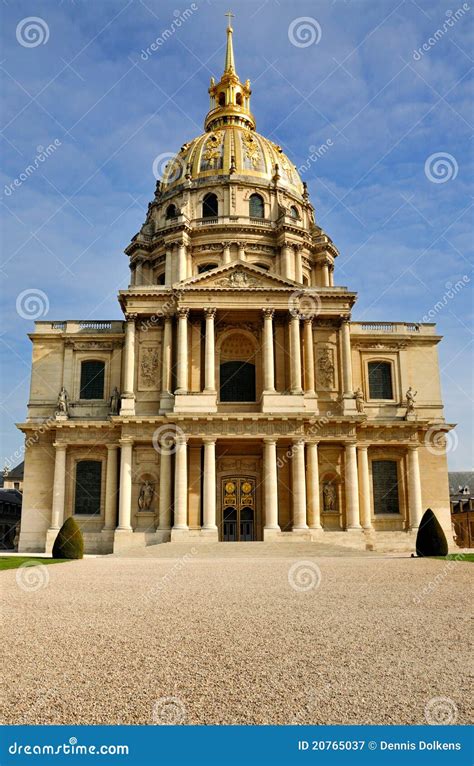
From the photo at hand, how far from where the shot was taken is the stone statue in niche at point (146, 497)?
40094 millimetres

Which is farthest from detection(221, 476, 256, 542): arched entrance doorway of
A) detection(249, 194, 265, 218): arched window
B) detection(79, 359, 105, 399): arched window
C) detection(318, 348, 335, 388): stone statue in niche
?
detection(249, 194, 265, 218): arched window

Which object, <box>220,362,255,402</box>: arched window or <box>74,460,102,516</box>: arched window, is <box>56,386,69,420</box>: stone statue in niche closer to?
<box>74,460,102,516</box>: arched window

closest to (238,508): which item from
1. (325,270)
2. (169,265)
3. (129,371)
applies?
(129,371)

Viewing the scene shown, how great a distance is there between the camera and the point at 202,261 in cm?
5247

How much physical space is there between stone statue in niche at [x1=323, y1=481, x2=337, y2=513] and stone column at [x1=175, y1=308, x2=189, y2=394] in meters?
10.5

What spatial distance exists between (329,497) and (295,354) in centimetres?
904

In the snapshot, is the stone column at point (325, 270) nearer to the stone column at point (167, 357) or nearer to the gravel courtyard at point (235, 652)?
the stone column at point (167, 357)

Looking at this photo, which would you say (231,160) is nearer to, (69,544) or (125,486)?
(125,486)

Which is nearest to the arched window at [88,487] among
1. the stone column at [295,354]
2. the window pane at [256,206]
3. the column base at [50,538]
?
the column base at [50,538]

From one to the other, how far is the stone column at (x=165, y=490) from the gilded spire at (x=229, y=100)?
3599cm

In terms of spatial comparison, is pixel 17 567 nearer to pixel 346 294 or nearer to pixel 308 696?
pixel 308 696

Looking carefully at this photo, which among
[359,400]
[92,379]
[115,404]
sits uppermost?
[92,379]

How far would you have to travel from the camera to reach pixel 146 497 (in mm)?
40188

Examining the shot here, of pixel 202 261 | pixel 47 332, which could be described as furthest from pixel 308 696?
pixel 202 261
